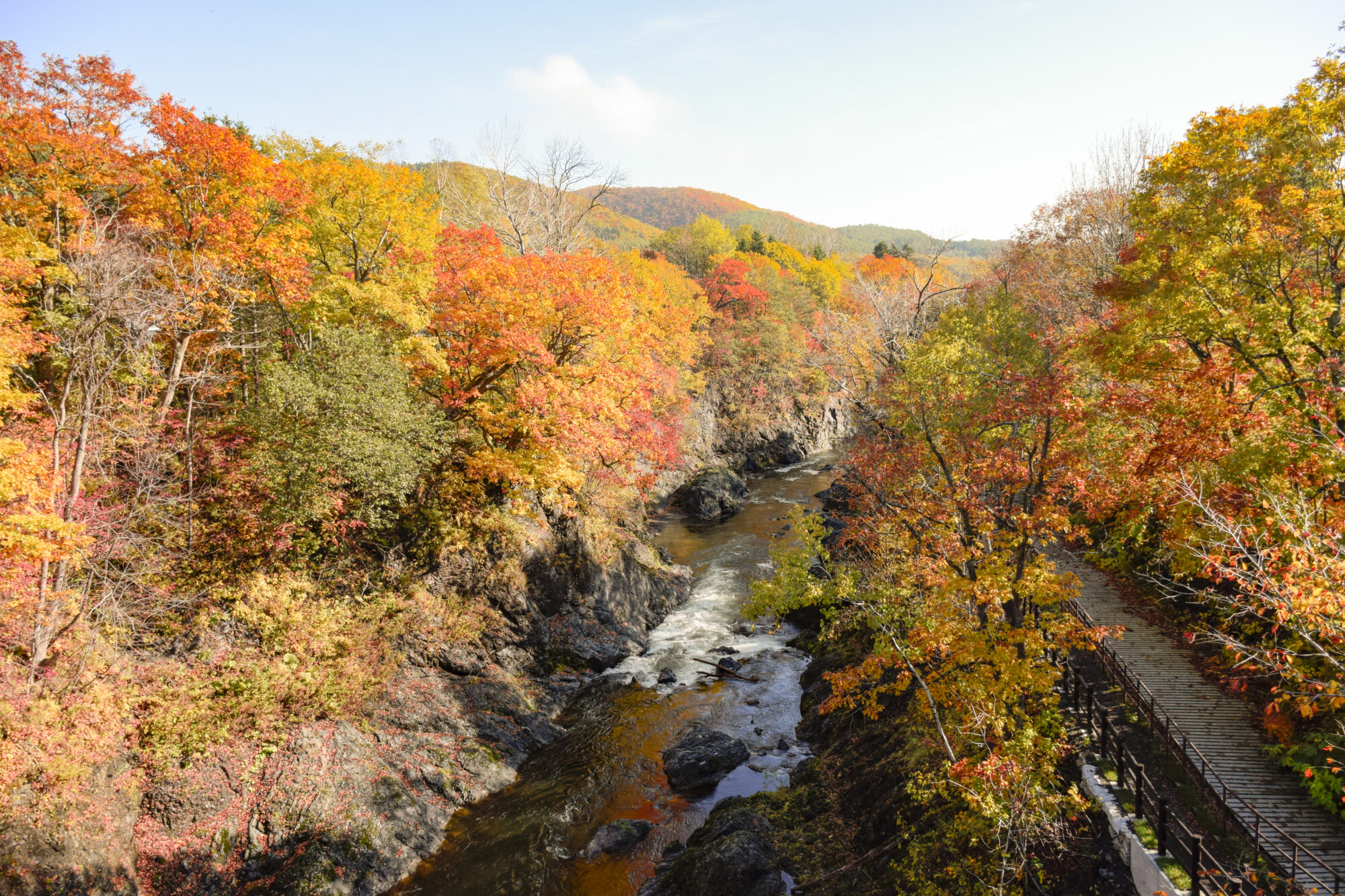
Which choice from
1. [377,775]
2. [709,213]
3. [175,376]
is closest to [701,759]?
[377,775]

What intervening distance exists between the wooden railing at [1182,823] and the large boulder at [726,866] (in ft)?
21.3

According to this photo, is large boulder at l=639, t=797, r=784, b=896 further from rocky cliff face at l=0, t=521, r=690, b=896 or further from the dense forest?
rocky cliff face at l=0, t=521, r=690, b=896

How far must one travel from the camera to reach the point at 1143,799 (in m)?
9.82

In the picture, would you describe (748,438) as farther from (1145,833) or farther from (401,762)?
(1145,833)

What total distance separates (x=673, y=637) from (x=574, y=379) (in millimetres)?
10904

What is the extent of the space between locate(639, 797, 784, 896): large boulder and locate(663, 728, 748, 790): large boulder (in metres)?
2.24

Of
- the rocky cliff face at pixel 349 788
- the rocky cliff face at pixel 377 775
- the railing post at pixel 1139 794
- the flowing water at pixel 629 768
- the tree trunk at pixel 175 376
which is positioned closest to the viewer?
the railing post at pixel 1139 794

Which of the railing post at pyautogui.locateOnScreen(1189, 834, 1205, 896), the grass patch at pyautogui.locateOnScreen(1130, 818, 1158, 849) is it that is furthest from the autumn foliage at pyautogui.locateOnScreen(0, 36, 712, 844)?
the railing post at pyautogui.locateOnScreen(1189, 834, 1205, 896)

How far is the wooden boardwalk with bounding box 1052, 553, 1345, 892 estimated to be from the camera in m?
9.23

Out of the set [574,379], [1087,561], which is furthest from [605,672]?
[1087,561]

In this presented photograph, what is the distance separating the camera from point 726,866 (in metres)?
11.0

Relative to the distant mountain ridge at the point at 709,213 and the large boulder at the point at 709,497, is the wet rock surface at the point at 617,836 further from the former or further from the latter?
the distant mountain ridge at the point at 709,213

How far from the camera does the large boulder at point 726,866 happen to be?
1088cm

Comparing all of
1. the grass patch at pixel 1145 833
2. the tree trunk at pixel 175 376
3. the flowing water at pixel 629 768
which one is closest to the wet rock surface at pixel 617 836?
→ the flowing water at pixel 629 768
